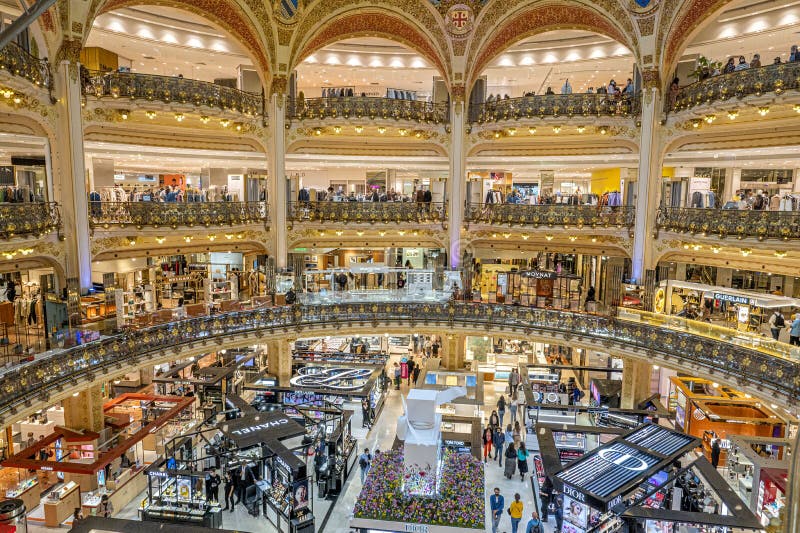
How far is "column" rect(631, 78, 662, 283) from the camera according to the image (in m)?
22.0

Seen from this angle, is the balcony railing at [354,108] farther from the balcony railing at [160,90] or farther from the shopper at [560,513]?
the shopper at [560,513]

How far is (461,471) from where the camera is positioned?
1409 centimetres

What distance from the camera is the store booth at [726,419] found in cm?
1753

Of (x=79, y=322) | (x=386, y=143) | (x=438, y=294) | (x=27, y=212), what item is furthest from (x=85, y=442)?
(x=386, y=143)

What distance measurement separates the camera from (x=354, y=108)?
24234 millimetres

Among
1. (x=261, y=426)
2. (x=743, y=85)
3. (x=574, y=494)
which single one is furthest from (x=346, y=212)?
(x=574, y=494)

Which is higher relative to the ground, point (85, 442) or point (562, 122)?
point (562, 122)

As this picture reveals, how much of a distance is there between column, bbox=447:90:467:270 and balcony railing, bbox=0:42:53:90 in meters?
15.7

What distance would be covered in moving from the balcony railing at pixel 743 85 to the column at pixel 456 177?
29.7 ft

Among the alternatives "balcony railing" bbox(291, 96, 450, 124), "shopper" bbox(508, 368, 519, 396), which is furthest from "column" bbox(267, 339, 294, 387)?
"balcony railing" bbox(291, 96, 450, 124)

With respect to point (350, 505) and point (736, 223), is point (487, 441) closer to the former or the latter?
point (350, 505)

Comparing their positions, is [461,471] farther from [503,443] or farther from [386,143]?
[386,143]

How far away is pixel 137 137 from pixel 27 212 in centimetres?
694

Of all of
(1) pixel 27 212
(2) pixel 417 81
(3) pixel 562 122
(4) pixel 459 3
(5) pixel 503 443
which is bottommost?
(5) pixel 503 443
